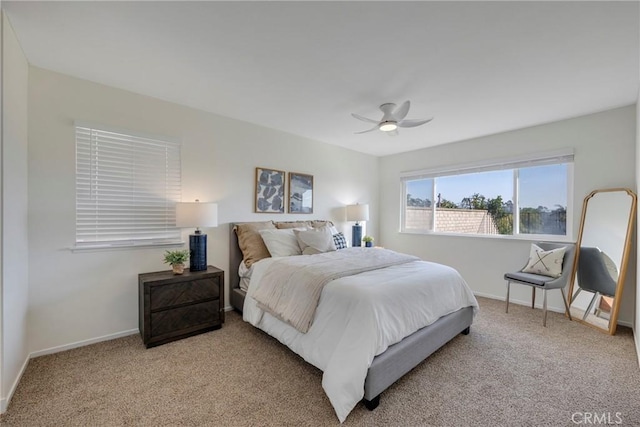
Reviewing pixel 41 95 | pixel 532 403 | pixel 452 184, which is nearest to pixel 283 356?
pixel 532 403

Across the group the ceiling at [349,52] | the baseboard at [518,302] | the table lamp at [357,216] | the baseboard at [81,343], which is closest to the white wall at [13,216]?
the baseboard at [81,343]

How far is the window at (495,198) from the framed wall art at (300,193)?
1993 millimetres

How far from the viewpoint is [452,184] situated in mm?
4629

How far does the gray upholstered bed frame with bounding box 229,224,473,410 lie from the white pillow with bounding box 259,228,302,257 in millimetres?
1654

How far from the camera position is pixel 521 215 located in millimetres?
3877

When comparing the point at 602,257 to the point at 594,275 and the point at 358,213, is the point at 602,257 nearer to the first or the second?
the point at 594,275

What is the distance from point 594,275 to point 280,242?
3666mm

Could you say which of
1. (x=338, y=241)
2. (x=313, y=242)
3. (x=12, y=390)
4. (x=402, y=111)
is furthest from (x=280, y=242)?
(x=12, y=390)

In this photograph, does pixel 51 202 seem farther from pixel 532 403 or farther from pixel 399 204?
pixel 399 204

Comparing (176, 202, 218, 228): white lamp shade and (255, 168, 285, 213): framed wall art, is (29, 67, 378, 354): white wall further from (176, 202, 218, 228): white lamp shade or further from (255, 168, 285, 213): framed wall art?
(176, 202, 218, 228): white lamp shade

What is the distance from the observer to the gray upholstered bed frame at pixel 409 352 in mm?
1700

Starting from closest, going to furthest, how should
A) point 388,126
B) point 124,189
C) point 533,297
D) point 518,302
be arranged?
point 124,189 < point 388,126 < point 533,297 < point 518,302

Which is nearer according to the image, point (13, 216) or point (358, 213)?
point (13, 216)

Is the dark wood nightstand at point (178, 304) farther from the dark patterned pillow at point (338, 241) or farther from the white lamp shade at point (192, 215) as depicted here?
the dark patterned pillow at point (338, 241)
